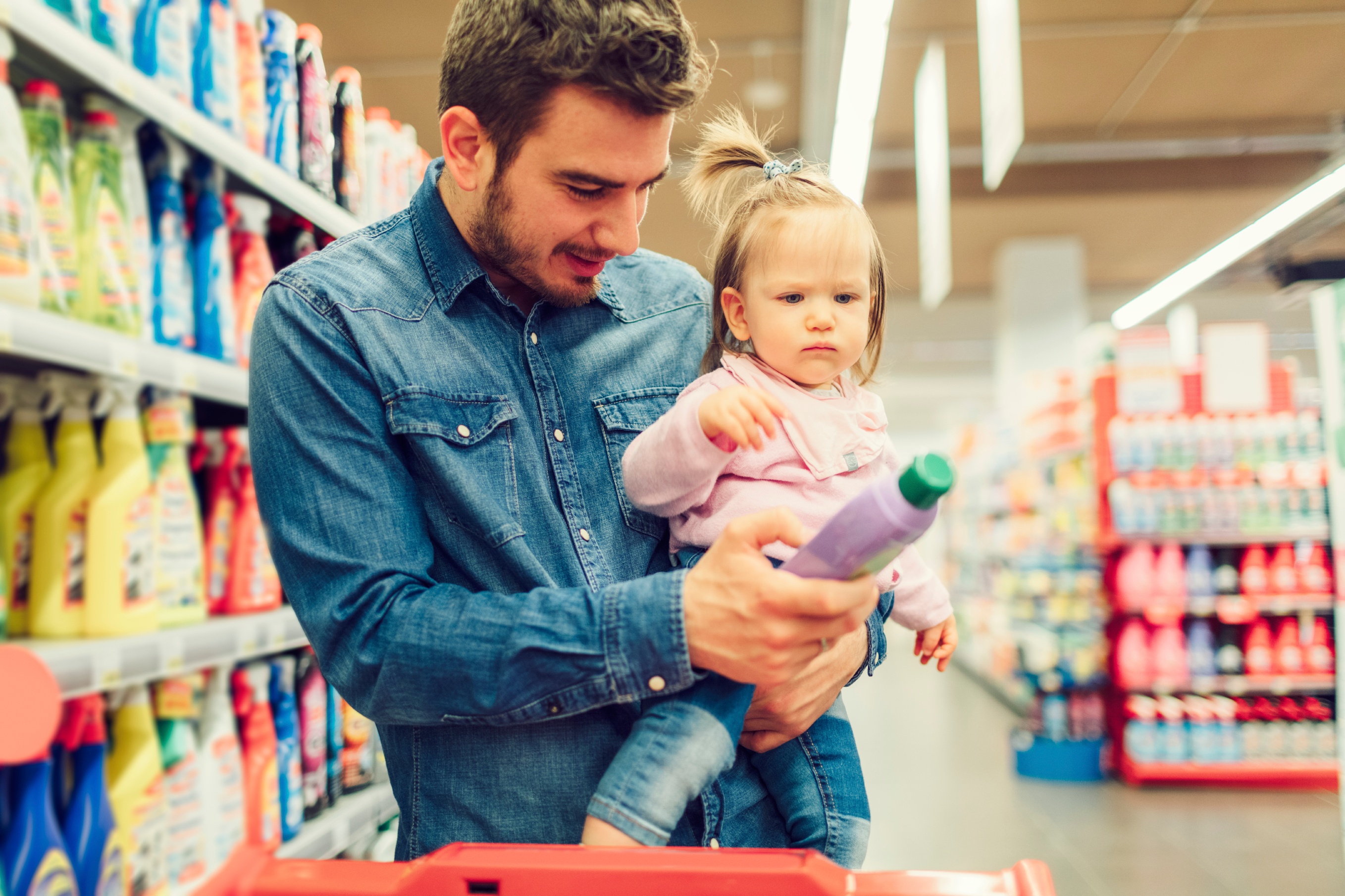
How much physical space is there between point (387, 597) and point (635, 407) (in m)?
0.43

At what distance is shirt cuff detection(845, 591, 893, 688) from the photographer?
1.18 metres

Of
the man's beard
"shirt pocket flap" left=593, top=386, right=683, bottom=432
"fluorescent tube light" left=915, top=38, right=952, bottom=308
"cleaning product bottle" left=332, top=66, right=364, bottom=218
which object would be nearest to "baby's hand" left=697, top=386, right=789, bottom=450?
"shirt pocket flap" left=593, top=386, right=683, bottom=432

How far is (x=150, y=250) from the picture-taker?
5.13 feet

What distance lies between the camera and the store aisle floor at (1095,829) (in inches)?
143

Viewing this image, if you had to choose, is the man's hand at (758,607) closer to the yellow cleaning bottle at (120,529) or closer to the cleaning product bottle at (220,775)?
the yellow cleaning bottle at (120,529)

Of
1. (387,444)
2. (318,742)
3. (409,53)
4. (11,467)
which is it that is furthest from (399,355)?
(409,53)

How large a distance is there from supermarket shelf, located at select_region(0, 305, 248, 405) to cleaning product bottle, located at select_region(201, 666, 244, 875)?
536mm

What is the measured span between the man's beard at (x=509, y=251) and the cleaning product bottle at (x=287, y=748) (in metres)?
1.13

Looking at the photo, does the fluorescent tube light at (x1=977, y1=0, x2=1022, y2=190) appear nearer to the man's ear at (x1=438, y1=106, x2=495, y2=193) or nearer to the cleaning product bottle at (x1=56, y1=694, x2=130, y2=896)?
the man's ear at (x1=438, y1=106, x2=495, y2=193)

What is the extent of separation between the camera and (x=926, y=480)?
68 cm

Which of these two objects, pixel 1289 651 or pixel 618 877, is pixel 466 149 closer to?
pixel 618 877

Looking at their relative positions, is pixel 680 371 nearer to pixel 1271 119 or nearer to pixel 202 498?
pixel 202 498

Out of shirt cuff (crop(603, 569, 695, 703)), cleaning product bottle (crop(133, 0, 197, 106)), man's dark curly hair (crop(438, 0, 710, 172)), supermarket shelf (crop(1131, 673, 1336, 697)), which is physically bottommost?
supermarket shelf (crop(1131, 673, 1336, 697))

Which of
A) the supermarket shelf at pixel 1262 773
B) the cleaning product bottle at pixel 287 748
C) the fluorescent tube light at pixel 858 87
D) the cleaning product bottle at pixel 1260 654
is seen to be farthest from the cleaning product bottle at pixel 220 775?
the cleaning product bottle at pixel 1260 654
